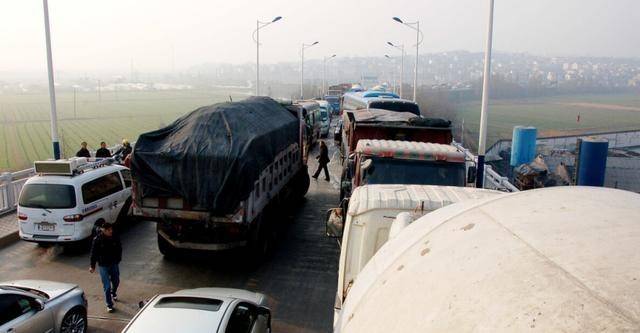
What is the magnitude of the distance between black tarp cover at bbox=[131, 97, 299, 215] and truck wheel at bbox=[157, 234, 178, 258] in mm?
1293

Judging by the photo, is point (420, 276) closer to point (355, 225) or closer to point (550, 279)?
point (550, 279)

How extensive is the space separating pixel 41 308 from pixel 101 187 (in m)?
4.97

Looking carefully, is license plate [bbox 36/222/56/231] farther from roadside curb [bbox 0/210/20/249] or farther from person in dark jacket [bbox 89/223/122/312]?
person in dark jacket [bbox 89/223/122/312]

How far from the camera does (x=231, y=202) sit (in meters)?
8.63

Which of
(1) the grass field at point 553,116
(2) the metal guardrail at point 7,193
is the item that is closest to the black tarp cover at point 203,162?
(2) the metal guardrail at point 7,193

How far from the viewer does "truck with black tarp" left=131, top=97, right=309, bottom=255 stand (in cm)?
872

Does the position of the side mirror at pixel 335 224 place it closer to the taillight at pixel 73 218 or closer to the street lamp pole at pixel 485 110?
the taillight at pixel 73 218

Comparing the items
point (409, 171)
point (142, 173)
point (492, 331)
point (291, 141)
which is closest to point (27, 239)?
point (142, 173)

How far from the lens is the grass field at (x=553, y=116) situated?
5434cm

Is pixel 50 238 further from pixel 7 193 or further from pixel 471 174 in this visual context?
pixel 471 174

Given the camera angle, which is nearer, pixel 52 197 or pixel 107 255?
pixel 107 255

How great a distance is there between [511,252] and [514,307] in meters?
0.41

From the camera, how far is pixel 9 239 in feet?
36.6

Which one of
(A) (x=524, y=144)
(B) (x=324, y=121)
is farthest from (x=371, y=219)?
(B) (x=324, y=121)
